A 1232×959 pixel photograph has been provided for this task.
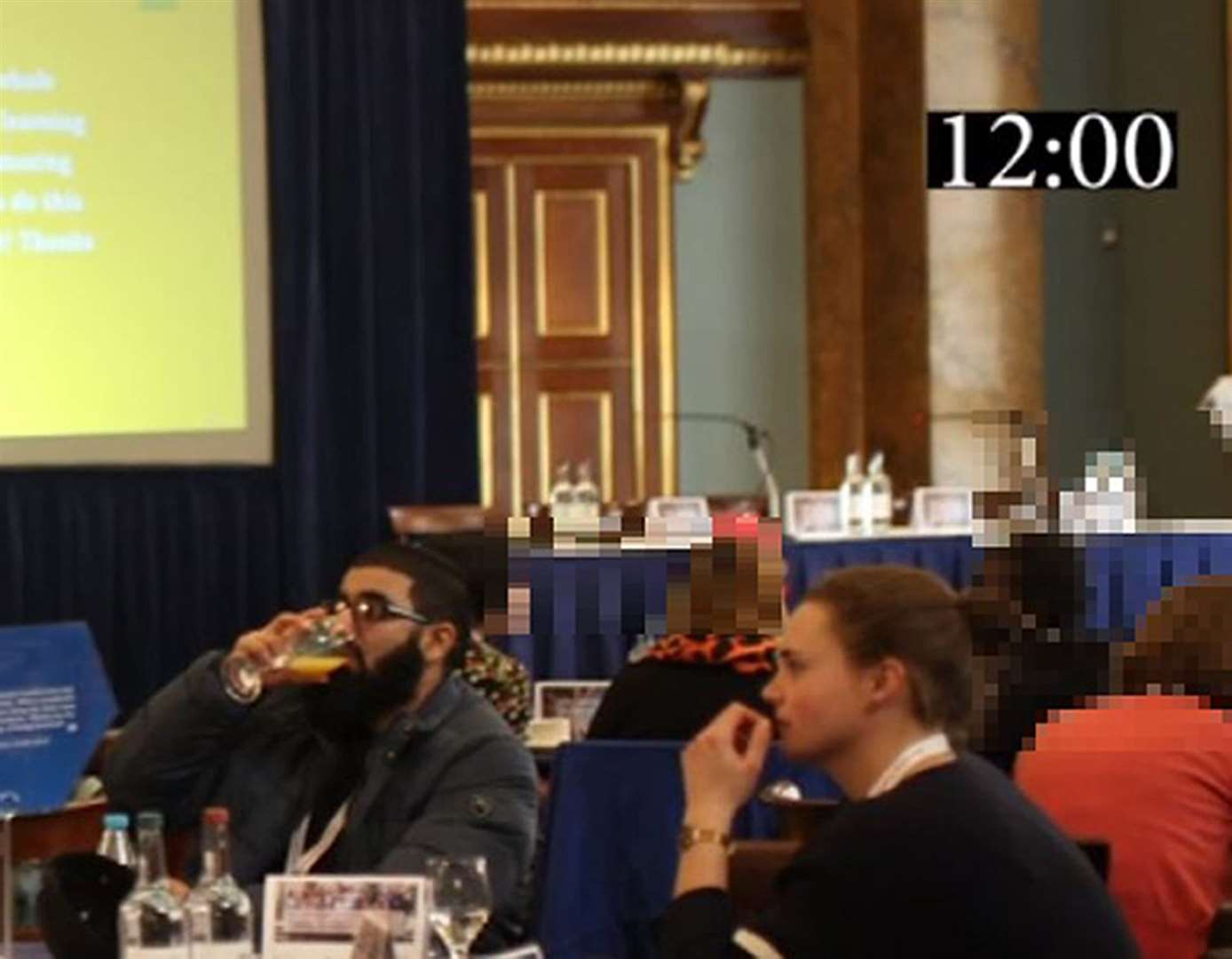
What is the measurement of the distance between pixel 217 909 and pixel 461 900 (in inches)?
10.2

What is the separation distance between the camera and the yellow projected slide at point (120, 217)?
7438 mm

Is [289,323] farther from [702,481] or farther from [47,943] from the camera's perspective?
[47,943]

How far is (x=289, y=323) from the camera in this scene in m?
8.16

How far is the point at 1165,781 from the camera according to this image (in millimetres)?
3107

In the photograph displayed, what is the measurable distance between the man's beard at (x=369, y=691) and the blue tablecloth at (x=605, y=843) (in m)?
0.28

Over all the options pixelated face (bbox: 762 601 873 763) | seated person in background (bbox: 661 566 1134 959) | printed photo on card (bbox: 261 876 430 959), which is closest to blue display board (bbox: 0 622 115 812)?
printed photo on card (bbox: 261 876 430 959)

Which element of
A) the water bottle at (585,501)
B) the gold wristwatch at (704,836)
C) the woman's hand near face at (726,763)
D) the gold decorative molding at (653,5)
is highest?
the gold decorative molding at (653,5)

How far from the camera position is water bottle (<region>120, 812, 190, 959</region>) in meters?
2.52

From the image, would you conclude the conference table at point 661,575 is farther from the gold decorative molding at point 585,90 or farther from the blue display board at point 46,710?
the gold decorative molding at point 585,90

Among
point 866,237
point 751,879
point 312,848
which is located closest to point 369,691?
point 312,848

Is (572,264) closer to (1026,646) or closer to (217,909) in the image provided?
(1026,646)

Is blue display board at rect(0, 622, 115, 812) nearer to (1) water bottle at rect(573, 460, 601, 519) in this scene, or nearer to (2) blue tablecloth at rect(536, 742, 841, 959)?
(2) blue tablecloth at rect(536, 742, 841, 959)

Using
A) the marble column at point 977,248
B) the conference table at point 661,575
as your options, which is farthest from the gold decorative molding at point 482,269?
the conference table at point 661,575

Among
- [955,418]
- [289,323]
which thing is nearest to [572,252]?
[955,418]
